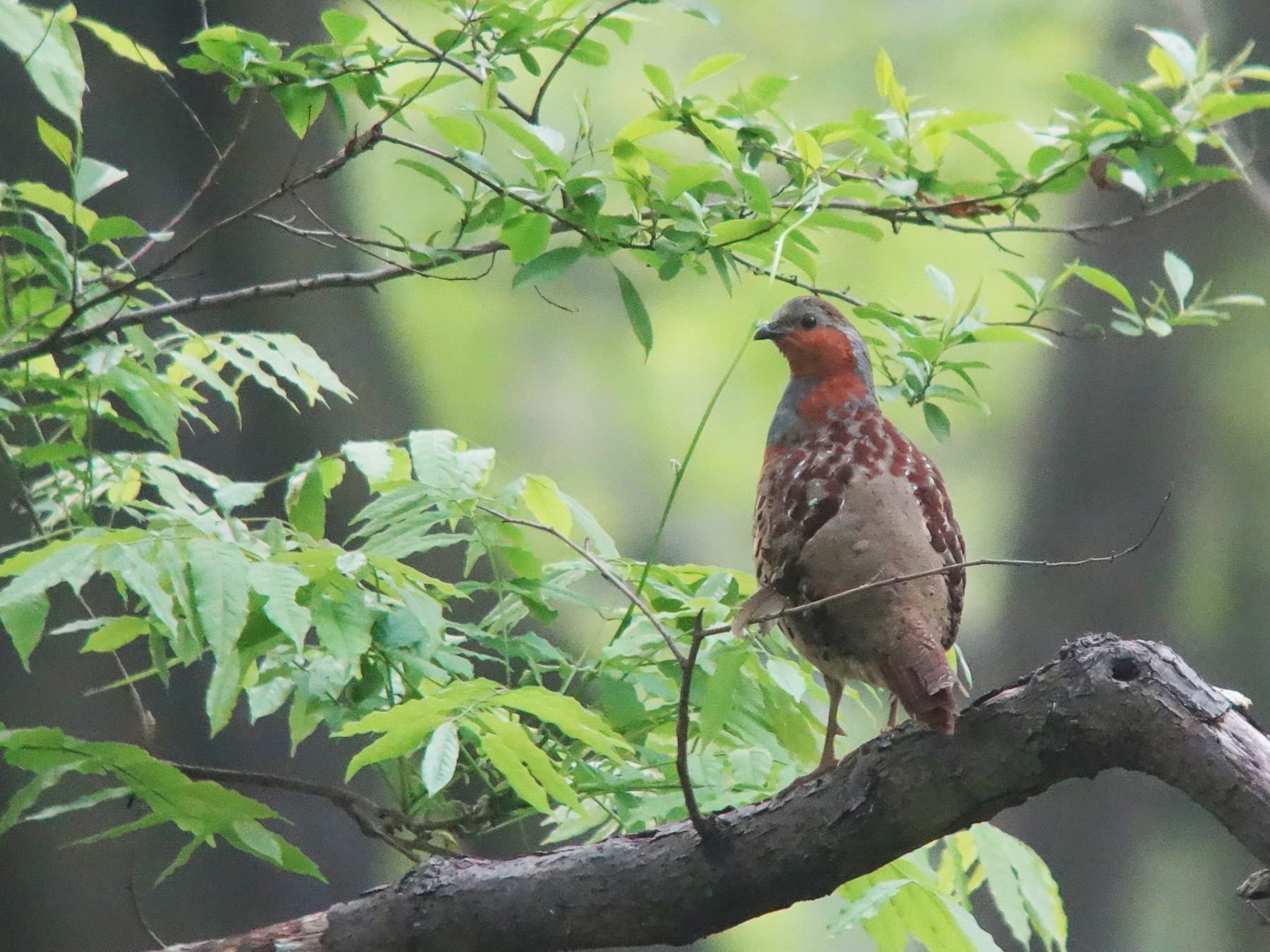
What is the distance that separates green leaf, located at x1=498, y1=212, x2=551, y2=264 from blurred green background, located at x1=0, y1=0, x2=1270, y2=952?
0.80 ft

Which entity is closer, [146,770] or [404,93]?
[146,770]

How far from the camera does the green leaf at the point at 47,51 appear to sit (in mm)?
1709

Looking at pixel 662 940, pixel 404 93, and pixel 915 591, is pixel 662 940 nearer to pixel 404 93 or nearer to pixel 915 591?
pixel 915 591

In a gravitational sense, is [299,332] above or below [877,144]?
below

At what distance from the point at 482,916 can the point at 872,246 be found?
21.6 ft

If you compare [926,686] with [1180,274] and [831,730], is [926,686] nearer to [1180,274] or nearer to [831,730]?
[831,730]

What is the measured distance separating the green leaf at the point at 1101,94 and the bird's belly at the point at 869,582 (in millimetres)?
716

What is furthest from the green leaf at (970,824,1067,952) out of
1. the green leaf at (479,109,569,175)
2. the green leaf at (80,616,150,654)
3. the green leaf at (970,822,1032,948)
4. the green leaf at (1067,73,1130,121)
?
the green leaf at (80,616,150,654)

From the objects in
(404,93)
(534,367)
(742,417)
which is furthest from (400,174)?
(404,93)

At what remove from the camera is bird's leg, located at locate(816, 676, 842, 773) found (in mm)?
2150

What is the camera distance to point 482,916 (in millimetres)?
2154

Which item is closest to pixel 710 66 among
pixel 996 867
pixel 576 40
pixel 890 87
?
pixel 576 40

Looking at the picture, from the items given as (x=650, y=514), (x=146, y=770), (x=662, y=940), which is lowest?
(x=650, y=514)

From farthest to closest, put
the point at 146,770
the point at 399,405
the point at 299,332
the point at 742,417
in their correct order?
1. the point at 742,417
2. the point at 399,405
3. the point at 299,332
4. the point at 146,770
